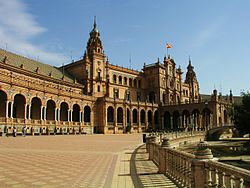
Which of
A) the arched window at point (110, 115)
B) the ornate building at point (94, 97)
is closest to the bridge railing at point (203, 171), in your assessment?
the ornate building at point (94, 97)

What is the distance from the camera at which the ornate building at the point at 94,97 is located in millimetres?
43281

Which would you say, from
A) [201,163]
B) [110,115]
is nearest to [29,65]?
[110,115]

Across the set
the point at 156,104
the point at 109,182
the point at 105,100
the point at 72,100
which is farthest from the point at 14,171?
the point at 156,104

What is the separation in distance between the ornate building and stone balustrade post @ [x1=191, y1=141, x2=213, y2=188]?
36.1 metres

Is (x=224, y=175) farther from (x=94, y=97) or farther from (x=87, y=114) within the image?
(x=87, y=114)

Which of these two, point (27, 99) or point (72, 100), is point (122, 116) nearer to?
point (72, 100)

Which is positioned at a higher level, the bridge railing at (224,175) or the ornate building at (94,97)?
the ornate building at (94,97)

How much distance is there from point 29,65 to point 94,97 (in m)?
16.0

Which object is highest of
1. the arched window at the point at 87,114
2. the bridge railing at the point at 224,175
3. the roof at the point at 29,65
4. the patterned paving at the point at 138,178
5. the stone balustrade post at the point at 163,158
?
the roof at the point at 29,65

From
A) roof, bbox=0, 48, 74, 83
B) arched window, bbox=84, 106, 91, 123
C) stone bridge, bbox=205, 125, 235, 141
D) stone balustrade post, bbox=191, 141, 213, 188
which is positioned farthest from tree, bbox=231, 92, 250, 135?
roof, bbox=0, 48, 74, 83

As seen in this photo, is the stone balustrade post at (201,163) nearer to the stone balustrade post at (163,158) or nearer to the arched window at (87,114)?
the stone balustrade post at (163,158)

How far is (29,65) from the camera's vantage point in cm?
→ 5350

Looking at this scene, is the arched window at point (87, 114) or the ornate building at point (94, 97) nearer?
the ornate building at point (94, 97)

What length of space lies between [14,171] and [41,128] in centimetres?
3529
